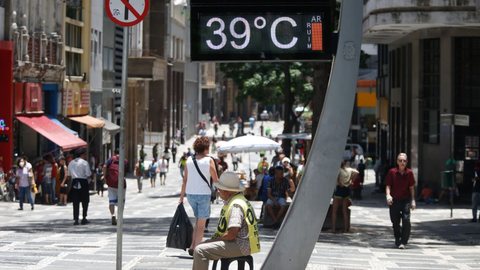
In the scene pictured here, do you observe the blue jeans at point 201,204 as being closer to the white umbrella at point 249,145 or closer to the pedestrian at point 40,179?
the pedestrian at point 40,179

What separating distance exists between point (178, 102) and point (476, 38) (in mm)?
54529

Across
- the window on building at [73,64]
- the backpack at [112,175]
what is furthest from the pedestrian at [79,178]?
the window on building at [73,64]

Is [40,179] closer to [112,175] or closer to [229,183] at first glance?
[112,175]

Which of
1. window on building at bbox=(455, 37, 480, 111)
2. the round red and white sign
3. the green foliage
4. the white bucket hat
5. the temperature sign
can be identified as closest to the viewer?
the white bucket hat

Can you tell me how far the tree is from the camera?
179 feet

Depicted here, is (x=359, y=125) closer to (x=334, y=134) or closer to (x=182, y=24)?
(x=182, y=24)

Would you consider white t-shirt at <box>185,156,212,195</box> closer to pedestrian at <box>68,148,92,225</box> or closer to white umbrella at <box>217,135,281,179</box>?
pedestrian at <box>68,148,92,225</box>

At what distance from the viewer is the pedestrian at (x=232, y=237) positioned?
11.1 metres

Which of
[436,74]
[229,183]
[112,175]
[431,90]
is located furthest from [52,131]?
[229,183]

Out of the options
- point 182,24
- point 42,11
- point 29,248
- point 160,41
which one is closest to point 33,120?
point 42,11

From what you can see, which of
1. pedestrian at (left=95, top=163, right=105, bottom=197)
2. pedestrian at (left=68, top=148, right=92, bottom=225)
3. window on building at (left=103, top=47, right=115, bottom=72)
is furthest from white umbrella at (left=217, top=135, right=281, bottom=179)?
window on building at (left=103, top=47, right=115, bottom=72)

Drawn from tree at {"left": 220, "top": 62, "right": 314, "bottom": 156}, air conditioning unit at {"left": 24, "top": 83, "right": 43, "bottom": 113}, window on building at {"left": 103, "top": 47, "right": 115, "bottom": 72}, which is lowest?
air conditioning unit at {"left": 24, "top": 83, "right": 43, "bottom": 113}

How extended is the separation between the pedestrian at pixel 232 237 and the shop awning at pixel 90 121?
3597 centimetres

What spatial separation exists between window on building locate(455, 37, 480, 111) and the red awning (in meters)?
13.3
